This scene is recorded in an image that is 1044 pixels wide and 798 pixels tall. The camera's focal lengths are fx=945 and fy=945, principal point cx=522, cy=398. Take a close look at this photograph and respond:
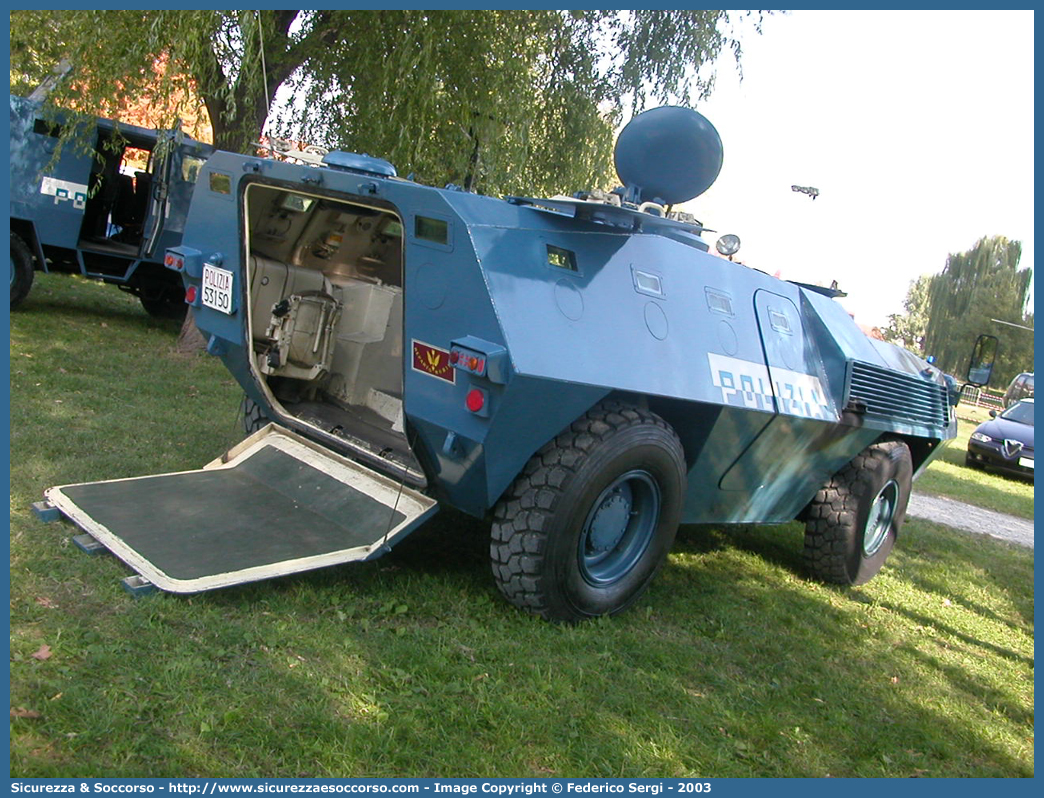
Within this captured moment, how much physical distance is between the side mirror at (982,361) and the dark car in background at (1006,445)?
8.77 metres

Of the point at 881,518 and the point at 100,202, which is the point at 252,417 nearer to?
the point at 881,518

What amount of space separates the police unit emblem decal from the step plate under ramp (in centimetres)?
68

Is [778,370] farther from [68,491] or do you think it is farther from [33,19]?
[33,19]

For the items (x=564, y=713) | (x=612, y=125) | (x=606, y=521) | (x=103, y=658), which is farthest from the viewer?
(x=612, y=125)

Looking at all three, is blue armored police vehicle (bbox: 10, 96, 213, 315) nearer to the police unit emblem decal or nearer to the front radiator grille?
the police unit emblem decal

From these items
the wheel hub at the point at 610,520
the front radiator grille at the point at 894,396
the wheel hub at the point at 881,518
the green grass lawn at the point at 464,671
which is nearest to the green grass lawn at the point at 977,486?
the front radiator grille at the point at 894,396

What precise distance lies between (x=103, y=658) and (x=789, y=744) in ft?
8.29

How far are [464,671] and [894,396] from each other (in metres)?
3.59

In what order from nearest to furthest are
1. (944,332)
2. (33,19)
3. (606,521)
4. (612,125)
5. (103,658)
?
(103,658)
(606,521)
(33,19)
(612,125)
(944,332)

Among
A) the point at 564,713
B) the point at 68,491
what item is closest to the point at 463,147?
the point at 68,491

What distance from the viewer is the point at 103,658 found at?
3.21m

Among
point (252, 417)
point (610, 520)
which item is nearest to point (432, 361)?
point (610, 520)

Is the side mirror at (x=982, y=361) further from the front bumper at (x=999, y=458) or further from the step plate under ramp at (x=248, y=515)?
the front bumper at (x=999, y=458)

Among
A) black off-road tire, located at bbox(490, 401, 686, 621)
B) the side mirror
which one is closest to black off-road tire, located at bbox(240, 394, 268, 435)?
black off-road tire, located at bbox(490, 401, 686, 621)
